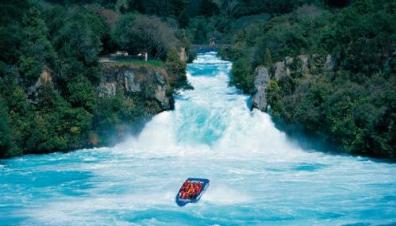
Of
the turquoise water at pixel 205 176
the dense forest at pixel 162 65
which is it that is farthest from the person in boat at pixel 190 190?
the dense forest at pixel 162 65

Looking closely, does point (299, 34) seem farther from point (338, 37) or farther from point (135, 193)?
point (135, 193)

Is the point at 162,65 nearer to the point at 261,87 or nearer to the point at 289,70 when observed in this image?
the point at 261,87

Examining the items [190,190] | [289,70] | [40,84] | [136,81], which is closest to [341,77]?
[289,70]

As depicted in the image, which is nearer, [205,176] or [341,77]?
[205,176]

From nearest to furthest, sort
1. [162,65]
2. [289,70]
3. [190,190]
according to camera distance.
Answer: [190,190], [289,70], [162,65]

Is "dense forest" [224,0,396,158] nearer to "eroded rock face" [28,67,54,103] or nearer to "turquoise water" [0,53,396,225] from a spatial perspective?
"turquoise water" [0,53,396,225]

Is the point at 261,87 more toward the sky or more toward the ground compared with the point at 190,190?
more toward the sky
